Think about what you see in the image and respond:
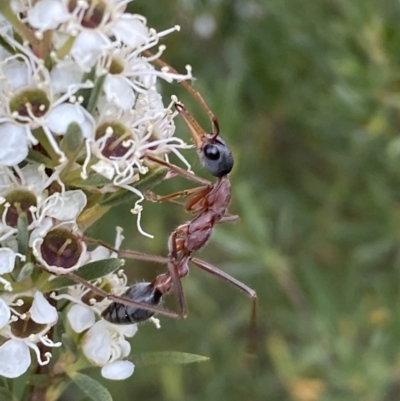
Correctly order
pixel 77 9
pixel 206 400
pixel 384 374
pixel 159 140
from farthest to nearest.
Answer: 1. pixel 206 400
2. pixel 384 374
3. pixel 159 140
4. pixel 77 9

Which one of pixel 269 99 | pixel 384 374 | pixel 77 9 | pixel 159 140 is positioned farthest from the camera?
pixel 269 99

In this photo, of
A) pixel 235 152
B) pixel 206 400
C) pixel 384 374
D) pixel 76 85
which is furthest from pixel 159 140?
pixel 206 400

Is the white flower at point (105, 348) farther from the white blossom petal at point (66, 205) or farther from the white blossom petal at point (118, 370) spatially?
the white blossom petal at point (66, 205)

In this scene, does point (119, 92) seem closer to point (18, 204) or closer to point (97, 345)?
point (18, 204)

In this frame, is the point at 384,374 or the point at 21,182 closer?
the point at 21,182

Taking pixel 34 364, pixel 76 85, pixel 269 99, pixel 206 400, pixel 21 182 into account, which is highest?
pixel 76 85

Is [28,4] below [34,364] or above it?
above

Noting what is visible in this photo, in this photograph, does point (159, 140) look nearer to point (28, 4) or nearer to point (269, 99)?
point (28, 4)
